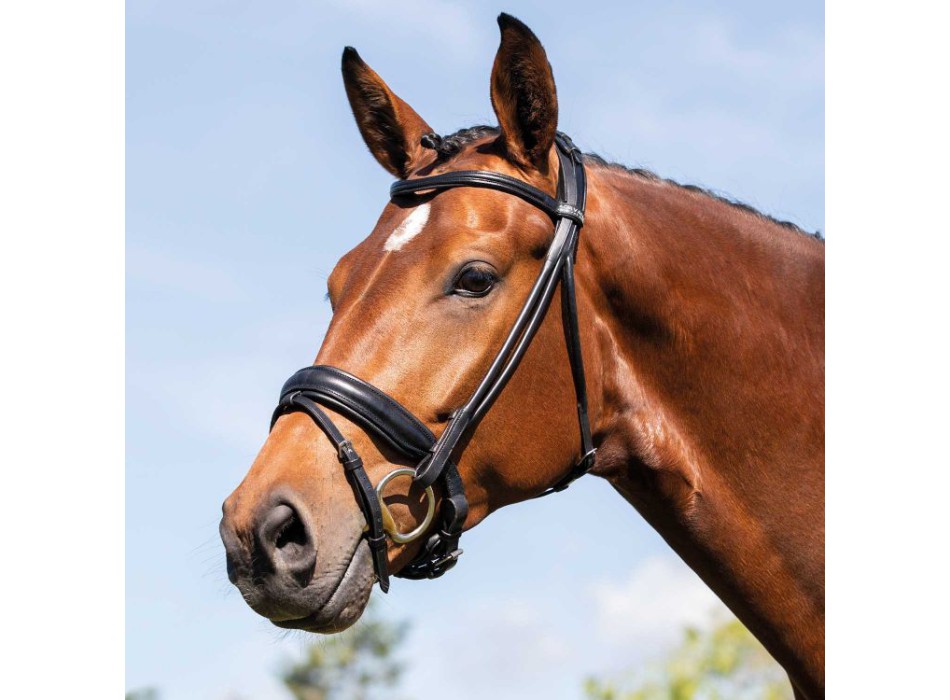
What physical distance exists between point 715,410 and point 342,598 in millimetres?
1705

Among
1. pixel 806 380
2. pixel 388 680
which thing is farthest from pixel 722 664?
pixel 806 380

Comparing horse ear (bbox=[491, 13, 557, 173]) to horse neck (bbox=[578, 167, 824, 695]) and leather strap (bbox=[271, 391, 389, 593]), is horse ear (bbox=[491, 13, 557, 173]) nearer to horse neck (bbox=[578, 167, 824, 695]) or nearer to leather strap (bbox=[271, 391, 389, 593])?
horse neck (bbox=[578, 167, 824, 695])

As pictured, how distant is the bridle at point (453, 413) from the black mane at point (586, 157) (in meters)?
0.26

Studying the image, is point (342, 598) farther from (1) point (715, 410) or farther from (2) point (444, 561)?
(1) point (715, 410)

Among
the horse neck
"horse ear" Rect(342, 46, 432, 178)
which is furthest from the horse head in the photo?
"horse ear" Rect(342, 46, 432, 178)

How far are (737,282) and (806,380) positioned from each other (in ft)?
1.64

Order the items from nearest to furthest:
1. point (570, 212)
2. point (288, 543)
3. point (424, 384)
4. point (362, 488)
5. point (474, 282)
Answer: point (288, 543) < point (362, 488) < point (424, 384) < point (474, 282) < point (570, 212)

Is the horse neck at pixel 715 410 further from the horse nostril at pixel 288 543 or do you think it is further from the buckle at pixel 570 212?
the horse nostril at pixel 288 543

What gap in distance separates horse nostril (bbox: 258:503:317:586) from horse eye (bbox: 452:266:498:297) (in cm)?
105

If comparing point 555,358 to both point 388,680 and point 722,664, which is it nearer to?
point 722,664

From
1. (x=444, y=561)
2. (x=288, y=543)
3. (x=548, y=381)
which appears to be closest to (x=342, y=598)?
(x=288, y=543)

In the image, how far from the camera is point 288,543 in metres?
3.41

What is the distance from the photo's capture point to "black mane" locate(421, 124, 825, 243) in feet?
14.6

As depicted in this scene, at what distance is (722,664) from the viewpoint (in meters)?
28.2
